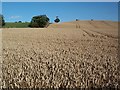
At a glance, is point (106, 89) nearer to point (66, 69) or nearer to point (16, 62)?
point (66, 69)

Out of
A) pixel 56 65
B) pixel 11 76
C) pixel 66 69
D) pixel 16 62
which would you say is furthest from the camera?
pixel 16 62

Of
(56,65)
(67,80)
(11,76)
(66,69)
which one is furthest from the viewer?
(56,65)

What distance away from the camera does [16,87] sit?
22.4 ft

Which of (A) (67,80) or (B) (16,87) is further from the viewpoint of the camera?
(A) (67,80)

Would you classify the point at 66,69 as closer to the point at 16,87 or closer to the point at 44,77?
the point at 44,77

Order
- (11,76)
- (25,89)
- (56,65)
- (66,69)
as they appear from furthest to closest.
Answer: (56,65) → (66,69) → (11,76) → (25,89)

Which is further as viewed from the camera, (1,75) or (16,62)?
(16,62)

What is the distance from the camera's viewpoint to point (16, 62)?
10.0 m

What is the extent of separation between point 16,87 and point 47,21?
81838 millimetres

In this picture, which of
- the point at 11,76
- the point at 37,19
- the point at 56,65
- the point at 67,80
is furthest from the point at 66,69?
the point at 37,19

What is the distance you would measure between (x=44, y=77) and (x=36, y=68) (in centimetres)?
123

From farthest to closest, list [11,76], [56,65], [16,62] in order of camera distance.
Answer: [16,62] → [56,65] → [11,76]

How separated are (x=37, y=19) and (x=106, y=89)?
7945 centimetres

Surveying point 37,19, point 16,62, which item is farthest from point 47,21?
point 16,62
